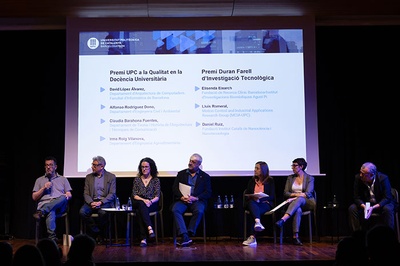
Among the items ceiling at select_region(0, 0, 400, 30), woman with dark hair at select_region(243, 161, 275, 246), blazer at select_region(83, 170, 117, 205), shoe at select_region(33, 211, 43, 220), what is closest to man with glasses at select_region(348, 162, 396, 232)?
woman with dark hair at select_region(243, 161, 275, 246)

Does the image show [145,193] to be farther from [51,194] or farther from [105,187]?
[51,194]

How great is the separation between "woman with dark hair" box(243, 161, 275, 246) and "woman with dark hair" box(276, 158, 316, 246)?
22 centimetres

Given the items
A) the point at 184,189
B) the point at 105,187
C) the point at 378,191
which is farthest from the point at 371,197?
the point at 105,187

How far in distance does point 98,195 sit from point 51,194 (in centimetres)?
57

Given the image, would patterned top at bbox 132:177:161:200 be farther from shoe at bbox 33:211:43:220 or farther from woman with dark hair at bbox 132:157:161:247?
shoe at bbox 33:211:43:220

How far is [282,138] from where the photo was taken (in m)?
7.51

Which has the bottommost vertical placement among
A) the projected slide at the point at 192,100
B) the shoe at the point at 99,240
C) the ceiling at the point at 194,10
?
the shoe at the point at 99,240

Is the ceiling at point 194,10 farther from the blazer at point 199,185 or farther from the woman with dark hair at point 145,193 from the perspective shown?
the blazer at point 199,185

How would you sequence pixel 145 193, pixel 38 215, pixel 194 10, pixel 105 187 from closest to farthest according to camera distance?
pixel 38 215
pixel 145 193
pixel 105 187
pixel 194 10

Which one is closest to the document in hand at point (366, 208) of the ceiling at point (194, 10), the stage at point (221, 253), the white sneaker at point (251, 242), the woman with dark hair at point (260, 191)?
the stage at point (221, 253)

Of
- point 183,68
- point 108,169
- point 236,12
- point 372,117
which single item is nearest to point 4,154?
point 108,169

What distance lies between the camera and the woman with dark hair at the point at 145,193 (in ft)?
22.3

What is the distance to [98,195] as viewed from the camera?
7.09 metres

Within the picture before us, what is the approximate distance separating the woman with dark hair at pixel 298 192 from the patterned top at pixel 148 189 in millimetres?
1578
